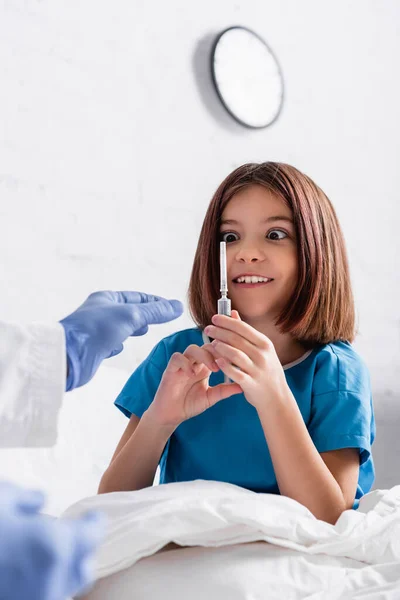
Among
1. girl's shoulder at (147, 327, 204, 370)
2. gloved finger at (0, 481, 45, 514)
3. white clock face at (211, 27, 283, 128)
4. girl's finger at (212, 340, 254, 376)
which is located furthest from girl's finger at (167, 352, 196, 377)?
white clock face at (211, 27, 283, 128)

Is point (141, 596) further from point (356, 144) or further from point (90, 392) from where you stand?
point (356, 144)

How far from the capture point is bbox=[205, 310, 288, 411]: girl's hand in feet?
3.17

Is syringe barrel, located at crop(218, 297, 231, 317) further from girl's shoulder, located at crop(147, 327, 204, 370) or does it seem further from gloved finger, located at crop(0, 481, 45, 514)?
gloved finger, located at crop(0, 481, 45, 514)

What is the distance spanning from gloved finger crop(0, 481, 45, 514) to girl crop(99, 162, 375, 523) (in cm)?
56

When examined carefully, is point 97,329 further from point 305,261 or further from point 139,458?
→ point 305,261

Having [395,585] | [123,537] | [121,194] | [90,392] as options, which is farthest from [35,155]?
[395,585]

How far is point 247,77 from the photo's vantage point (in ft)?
7.03

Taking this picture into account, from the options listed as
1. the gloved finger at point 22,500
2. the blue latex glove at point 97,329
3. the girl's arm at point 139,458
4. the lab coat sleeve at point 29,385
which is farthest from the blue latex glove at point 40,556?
the girl's arm at point 139,458

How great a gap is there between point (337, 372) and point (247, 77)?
1295mm

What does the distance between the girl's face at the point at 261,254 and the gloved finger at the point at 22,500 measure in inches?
30.9

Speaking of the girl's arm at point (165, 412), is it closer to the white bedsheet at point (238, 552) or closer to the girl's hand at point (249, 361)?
the girl's hand at point (249, 361)

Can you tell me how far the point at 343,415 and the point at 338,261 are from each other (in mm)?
309

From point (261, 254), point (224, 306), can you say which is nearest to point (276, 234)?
point (261, 254)

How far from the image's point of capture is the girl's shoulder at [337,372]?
114 centimetres
